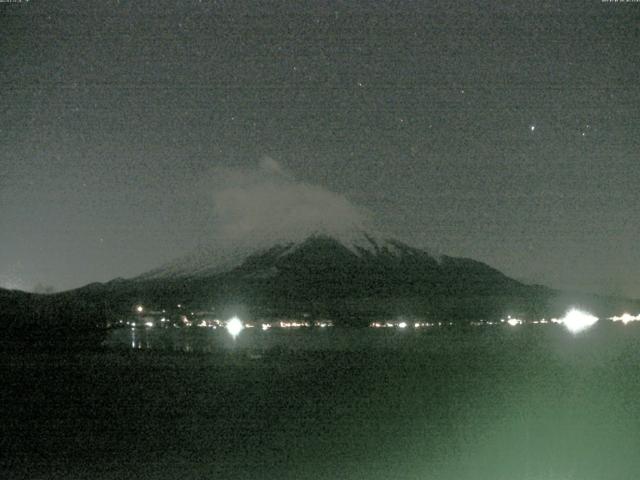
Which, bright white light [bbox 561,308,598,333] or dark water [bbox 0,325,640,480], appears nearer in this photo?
dark water [bbox 0,325,640,480]

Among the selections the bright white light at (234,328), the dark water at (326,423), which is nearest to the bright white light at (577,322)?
the bright white light at (234,328)

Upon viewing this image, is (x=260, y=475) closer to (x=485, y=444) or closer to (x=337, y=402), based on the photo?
(x=485, y=444)

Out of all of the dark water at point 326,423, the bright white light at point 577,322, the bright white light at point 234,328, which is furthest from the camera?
the bright white light at point 577,322

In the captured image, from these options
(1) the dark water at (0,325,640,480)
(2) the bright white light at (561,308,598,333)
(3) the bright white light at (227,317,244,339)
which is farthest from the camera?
(2) the bright white light at (561,308,598,333)

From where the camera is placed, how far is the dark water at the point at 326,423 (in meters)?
10.9

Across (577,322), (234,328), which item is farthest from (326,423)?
(577,322)

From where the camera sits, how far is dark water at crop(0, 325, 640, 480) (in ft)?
35.9

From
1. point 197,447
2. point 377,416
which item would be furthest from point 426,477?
point 377,416

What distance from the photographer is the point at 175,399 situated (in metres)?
18.5

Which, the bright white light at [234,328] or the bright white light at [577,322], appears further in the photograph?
the bright white light at [577,322]

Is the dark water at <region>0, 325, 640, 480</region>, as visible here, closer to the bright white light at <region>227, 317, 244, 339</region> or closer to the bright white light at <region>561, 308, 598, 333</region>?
the bright white light at <region>227, 317, 244, 339</region>

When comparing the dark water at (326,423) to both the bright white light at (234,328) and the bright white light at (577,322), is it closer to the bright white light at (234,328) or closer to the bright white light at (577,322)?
the bright white light at (234,328)

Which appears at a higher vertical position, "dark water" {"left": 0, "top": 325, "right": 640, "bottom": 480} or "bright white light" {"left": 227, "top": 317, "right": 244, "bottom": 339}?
"bright white light" {"left": 227, "top": 317, "right": 244, "bottom": 339}

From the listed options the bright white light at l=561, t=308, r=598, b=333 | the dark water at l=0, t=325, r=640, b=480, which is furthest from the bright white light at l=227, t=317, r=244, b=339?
the dark water at l=0, t=325, r=640, b=480
